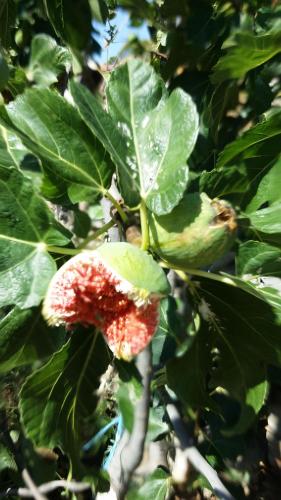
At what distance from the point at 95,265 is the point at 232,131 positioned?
0.45 meters

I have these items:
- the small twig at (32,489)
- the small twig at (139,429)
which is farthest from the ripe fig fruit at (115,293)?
the small twig at (32,489)

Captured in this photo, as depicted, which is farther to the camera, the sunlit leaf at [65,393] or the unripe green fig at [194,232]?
the sunlit leaf at [65,393]

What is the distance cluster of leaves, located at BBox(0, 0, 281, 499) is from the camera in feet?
2.10

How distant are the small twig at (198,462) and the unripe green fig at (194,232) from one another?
331 mm

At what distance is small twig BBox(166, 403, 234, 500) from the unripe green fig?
13.0 inches

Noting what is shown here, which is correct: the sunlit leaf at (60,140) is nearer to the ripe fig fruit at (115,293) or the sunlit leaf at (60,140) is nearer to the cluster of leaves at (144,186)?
the cluster of leaves at (144,186)

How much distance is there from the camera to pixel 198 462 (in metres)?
0.79

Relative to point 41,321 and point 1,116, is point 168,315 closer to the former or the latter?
point 41,321

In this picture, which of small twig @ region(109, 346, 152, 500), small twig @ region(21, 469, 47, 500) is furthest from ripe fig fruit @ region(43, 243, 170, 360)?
small twig @ region(21, 469, 47, 500)

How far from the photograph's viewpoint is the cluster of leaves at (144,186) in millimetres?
640

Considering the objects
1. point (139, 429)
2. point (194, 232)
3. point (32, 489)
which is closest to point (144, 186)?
point (194, 232)

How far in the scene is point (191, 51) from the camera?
2.79 feet

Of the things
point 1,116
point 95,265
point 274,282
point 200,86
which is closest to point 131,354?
point 95,265

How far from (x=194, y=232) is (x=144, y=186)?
11cm
